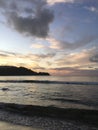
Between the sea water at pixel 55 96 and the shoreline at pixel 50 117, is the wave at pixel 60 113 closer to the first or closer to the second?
the shoreline at pixel 50 117

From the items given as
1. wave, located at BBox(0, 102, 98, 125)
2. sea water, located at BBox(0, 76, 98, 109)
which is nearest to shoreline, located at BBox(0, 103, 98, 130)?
wave, located at BBox(0, 102, 98, 125)

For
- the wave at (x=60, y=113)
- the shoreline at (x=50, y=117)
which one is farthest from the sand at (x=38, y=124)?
the wave at (x=60, y=113)

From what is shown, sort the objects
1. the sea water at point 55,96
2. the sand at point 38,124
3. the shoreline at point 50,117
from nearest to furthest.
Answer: the sand at point 38,124, the shoreline at point 50,117, the sea water at point 55,96

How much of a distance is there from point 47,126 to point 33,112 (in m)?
4.84

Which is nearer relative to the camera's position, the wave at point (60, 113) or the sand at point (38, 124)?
the sand at point (38, 124)

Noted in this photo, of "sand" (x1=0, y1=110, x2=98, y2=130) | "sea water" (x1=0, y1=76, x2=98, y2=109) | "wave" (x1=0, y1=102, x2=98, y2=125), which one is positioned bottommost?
"sand" (x1=0, y1=110, x2=98, y2=130)

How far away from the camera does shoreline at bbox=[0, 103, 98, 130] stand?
47.9 feet

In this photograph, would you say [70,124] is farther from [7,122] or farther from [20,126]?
[7,122]

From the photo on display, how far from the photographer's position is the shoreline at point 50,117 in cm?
1461

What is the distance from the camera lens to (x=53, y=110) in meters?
19.1

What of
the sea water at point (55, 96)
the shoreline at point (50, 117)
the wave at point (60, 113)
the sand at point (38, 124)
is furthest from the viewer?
the sea water at point (55, 96)

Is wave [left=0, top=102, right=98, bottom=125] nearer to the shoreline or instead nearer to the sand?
the shoreline

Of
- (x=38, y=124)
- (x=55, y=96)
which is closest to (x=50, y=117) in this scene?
(x=38, y=124)

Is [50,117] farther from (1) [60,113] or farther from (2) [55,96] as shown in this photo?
(2) [55,96]
